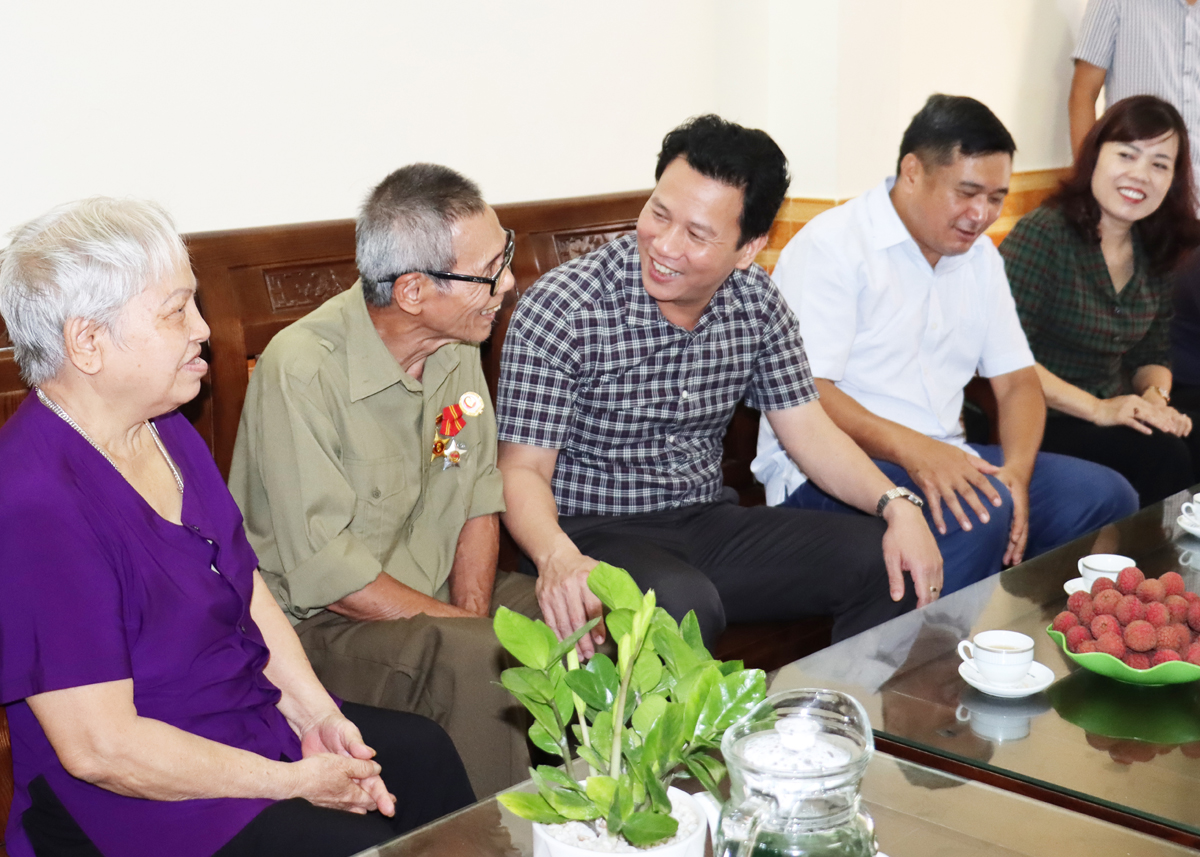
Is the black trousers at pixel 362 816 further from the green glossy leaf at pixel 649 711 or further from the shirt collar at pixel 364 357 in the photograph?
Answer: the green glossy leaf at pixel 649 711

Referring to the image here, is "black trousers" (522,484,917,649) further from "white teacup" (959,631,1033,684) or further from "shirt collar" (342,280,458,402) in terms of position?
"white teacup" (959,631,1033,684)

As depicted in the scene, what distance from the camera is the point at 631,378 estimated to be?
2.40 metres

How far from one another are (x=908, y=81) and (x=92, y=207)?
2850mm

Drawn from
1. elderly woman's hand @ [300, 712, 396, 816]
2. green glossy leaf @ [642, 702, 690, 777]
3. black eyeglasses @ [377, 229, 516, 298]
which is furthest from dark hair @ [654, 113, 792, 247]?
green glossy leaf @ [642, 702, 690, 777]

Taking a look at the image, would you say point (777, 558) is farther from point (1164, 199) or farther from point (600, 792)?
point (1164, 199)

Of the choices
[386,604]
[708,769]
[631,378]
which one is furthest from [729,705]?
[631,378]

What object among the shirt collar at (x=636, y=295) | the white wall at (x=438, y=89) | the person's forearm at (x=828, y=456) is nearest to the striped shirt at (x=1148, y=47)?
the white wall at (x=438, y=89)

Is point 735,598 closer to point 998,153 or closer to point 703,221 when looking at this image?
point 703,221

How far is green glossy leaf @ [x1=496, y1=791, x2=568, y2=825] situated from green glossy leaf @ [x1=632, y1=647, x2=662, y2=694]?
0.38ft

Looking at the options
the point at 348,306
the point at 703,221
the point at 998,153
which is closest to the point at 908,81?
the point at 998,153

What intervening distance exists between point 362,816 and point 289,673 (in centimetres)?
30

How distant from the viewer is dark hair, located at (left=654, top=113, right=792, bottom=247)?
2281 mm

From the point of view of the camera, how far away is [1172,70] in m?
4.24

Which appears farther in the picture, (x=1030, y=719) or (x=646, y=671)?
(x=1030, y=719)
